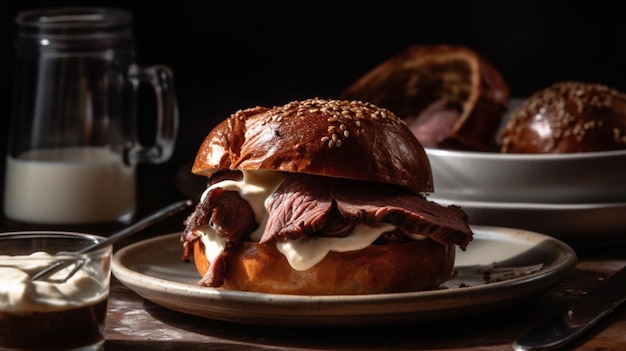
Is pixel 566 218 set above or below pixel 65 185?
above

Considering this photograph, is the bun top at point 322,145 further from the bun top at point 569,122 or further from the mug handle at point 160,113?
the mug handle at point 160,113

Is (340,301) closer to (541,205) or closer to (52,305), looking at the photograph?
(52,305)

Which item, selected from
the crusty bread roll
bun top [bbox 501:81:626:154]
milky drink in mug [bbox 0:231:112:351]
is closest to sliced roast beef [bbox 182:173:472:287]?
milky drink in mug [bbox 0:231:112:351]

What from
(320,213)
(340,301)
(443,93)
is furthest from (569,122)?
(340,301)

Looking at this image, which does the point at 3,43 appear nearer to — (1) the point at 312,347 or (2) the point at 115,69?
(2) the point at 115,69

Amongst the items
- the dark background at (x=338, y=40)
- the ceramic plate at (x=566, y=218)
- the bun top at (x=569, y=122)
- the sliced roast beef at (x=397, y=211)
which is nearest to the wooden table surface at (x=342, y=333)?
the sliced roast beef at (x=397, y=211)

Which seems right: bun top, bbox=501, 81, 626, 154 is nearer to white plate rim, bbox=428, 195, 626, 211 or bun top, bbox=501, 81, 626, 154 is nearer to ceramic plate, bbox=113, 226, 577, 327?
white plate rim, bbox=428, 195, 626, 211
